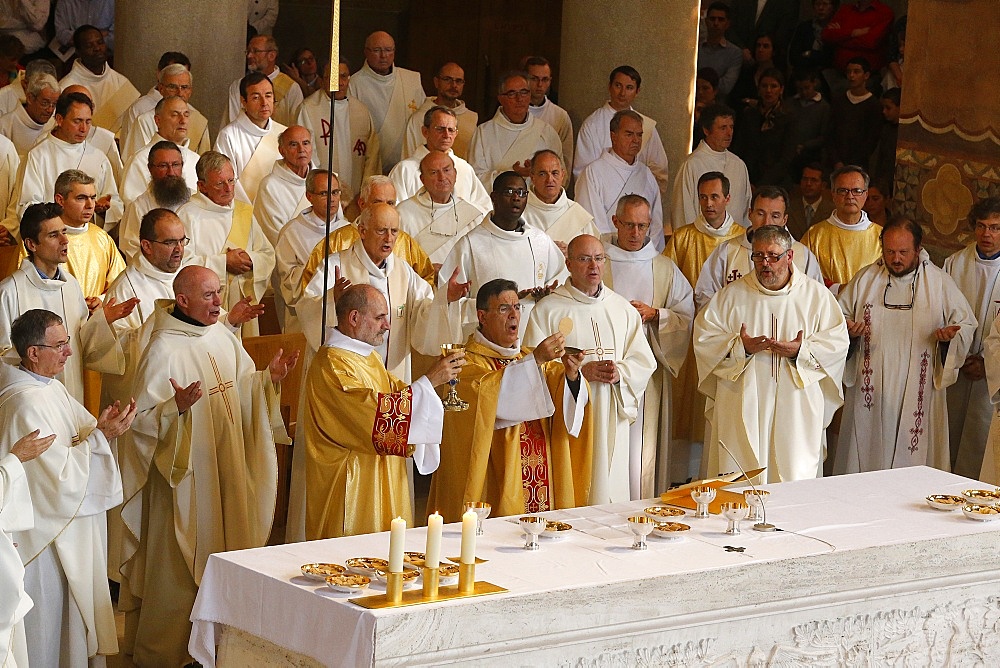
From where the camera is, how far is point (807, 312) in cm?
869

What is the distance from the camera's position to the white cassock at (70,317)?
7547 millimetres

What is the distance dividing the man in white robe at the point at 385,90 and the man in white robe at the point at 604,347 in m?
4.18

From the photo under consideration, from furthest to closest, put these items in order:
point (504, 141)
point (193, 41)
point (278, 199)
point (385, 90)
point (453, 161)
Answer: point (193, 41) → point (385, 90) → point (504, 141) → point (278, 199) → point (453, 161)

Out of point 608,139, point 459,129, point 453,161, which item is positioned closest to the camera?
point 453,161

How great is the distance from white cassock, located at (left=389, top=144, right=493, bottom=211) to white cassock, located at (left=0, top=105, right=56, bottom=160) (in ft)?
8.16

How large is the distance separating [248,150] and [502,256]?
9.03ft

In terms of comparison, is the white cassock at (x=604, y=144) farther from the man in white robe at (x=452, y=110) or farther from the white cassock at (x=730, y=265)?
the white cassock at (x=730, y=265)

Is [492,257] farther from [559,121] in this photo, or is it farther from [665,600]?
[665,600]

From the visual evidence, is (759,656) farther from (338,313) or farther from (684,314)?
(684,314)

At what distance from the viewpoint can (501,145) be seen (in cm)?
1142

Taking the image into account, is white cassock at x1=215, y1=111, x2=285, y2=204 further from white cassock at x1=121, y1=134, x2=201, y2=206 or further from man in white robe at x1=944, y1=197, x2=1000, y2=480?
man in white robe at x1=944, y1=197, x2=1000, y2=480

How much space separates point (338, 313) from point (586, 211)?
3.71 metres

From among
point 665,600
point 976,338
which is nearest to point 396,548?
point 665,600

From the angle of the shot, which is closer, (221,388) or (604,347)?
(221,388)
